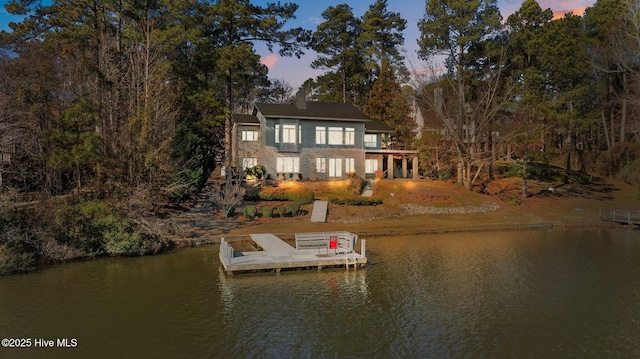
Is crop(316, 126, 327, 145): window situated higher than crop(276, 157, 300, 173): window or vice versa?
crop(316, 126, 327, 145): window

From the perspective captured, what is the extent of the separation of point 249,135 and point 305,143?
6.13 metres

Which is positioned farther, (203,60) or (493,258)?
(203,60)

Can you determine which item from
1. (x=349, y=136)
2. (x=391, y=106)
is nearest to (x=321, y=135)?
(x=349, y=136)

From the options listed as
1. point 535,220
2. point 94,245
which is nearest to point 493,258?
point 535,220

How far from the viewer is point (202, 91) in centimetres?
4362

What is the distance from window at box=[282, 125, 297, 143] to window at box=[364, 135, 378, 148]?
8739 millimetres

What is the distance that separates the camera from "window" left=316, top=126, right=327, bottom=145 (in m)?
44.5

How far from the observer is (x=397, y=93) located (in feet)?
176

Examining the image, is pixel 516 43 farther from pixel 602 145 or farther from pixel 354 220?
pixel 354 220

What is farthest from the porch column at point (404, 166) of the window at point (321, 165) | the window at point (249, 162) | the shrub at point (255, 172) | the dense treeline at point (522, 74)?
the window at point (249, 162)

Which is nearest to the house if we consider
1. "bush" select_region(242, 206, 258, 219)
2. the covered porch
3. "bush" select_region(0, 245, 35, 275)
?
the covered porch

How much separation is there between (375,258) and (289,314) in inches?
368

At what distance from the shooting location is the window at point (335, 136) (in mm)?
44844

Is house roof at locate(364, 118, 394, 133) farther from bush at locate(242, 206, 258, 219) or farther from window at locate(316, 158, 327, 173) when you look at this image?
bush at locate(242, 206, 258, 219)
